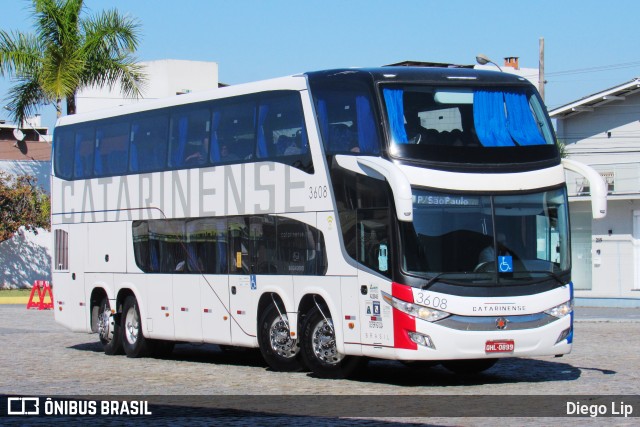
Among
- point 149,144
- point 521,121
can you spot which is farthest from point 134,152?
point 521,121

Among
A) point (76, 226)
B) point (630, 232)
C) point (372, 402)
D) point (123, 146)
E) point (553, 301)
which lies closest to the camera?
point (372, 402)

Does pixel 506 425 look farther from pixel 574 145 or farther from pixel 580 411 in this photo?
pixel 574 145

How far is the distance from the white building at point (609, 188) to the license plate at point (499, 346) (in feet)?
113

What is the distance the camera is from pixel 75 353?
23.0 meters

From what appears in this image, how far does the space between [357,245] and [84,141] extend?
28.0ft

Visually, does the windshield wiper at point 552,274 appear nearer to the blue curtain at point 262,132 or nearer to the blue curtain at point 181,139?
the blue curtain at point 262,132

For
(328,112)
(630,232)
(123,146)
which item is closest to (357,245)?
(328,112)

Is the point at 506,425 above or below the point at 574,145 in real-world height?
below

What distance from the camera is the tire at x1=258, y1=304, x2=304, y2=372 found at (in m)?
18.5

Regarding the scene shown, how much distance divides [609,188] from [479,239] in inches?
1407

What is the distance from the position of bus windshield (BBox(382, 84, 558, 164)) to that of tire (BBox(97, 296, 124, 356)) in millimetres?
8558

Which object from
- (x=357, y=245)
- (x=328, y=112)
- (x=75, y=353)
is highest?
(x=328, y=112)

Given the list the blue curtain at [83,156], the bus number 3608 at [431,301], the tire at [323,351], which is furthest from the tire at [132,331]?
the bus number 3608 at [431,301]

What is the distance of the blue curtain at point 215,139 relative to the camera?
65.5 ft
